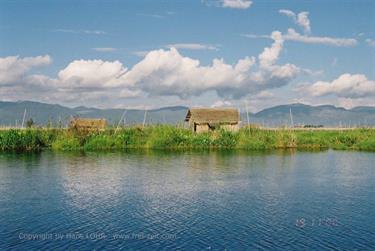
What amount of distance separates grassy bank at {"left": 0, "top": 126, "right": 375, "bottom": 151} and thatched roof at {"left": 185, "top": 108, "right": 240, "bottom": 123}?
4.45m

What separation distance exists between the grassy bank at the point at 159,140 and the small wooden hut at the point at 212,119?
4.27m

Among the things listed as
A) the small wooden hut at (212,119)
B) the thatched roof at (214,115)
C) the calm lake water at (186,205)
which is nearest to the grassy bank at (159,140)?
the small wooden hut at (212,119)

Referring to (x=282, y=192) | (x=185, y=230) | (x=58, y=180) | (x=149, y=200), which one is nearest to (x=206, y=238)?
(x=185, y=230)

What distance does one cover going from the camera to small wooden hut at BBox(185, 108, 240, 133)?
59.5 m

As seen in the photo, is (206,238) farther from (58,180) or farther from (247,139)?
(247,139)

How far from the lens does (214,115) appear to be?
197ft

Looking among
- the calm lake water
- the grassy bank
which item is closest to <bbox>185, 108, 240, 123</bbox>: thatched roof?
the grassy bank

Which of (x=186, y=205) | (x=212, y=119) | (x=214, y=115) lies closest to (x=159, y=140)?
(x=212, y=119)

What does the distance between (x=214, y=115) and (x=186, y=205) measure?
1474 inches

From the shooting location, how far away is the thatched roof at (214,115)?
59.5m

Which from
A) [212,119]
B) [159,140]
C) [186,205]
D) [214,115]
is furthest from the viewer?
[214,115]

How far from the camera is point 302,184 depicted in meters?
29.1

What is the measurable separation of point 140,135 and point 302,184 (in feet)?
89.2

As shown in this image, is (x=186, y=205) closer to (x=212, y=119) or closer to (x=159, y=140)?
(x=159, y=140)
